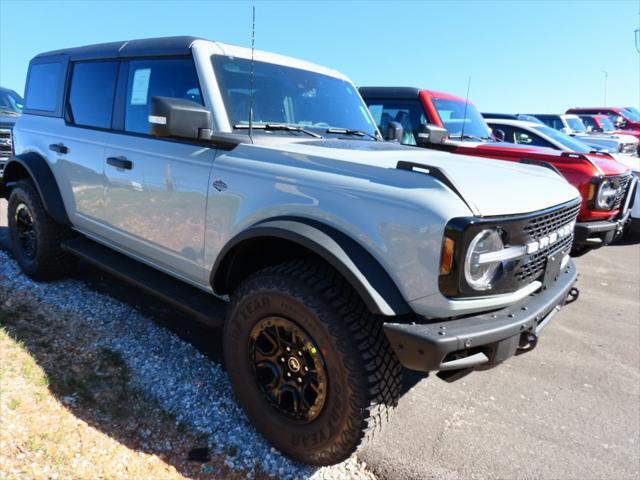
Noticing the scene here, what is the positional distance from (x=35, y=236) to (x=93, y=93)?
1430mm

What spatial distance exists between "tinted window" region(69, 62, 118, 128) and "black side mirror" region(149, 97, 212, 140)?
1303mm

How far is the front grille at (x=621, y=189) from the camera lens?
212 inches

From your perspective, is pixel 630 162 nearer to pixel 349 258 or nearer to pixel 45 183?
pixel 349 258

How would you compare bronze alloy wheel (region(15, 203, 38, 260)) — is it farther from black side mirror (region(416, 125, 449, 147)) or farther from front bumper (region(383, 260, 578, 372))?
front bumper (region(383, 260, 578, 372))

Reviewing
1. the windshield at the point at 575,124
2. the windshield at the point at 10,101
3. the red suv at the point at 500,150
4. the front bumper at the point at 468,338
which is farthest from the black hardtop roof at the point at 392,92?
the windshield at the point at 575,124

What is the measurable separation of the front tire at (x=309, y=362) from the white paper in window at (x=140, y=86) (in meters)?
1.74

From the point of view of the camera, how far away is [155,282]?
3.23m

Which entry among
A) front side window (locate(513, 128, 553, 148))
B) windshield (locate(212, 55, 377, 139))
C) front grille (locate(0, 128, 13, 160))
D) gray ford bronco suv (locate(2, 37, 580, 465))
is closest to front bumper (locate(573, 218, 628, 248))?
gray ford bronco suv (locate(2, 37, 580, 465))

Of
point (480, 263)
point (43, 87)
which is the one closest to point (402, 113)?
point (43, 87)

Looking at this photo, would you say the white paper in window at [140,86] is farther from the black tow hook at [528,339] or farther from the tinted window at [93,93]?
the black tow hook at [528,339]

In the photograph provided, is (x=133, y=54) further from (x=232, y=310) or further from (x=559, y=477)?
(x=559, y=477)

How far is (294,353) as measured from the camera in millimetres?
2344

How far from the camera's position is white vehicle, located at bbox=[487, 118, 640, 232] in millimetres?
7393

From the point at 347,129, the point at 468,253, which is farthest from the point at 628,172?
the point at 468,253
